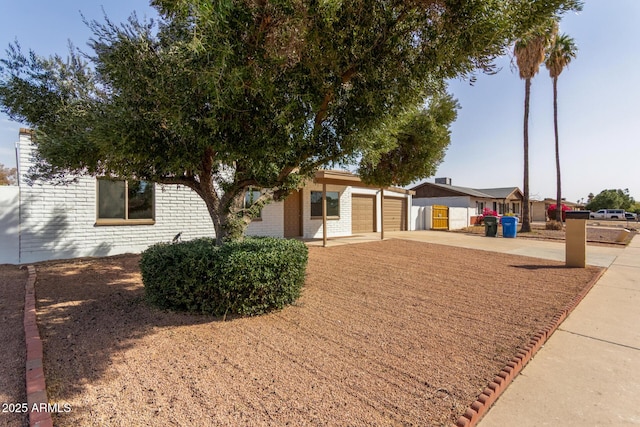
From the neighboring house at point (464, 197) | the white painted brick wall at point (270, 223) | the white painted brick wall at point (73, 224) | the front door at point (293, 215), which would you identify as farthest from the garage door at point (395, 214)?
the white painted brick wall at point (73, 224)

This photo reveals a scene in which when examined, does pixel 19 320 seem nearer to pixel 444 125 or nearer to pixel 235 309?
pixel 235 309

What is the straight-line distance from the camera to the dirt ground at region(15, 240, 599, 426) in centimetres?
250

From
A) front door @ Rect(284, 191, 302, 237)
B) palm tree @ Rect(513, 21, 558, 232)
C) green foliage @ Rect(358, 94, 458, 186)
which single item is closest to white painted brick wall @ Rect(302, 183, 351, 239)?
front door @ Rect(284, 191, 302, 237)

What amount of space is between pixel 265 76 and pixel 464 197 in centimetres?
2906

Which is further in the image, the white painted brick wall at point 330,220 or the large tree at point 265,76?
the white painted brick wall at point 330,220

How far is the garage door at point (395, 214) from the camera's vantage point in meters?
18.8

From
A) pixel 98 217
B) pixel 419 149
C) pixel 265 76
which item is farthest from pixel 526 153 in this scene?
pixel 98 217

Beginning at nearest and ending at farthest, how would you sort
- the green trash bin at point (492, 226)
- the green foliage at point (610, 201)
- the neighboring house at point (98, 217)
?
the neighboring house at point (98, 217) → the green trash bin at point (492, 226) → the green foliage at point (610, 201)

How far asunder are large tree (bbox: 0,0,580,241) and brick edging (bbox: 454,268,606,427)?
2886 mm

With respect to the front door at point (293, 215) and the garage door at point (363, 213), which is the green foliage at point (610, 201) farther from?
the front door at point (293, 215)

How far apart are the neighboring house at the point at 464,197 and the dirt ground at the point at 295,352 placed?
24172 millimetres

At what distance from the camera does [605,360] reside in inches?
139

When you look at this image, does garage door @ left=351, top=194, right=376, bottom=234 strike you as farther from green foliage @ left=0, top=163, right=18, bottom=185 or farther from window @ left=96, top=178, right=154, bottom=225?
green foliage @ left=0, top=163, right=18, bottom=185

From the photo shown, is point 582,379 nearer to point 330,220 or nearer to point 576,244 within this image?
point 576,244
